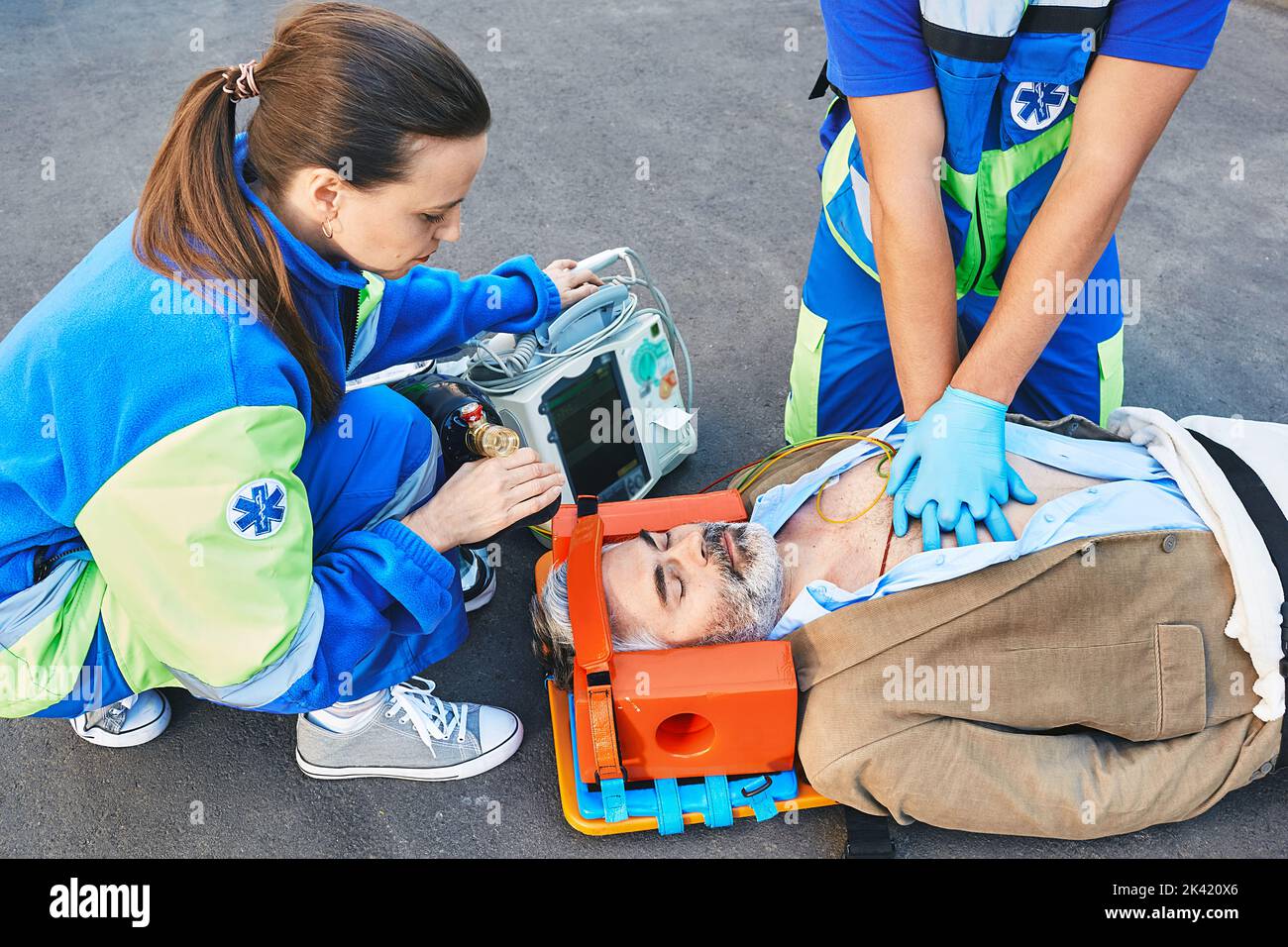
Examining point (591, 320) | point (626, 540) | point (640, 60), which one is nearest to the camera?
point (626, 540)

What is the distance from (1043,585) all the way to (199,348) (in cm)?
132

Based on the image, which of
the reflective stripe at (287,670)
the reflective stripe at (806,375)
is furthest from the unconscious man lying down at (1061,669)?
the reflective stripe at (806,375)

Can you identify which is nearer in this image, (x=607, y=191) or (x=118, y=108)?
(x=607, y=191)

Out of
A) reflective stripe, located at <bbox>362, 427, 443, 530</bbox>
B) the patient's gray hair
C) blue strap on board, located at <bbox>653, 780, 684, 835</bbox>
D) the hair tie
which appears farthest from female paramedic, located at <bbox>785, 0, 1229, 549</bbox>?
the hair tie

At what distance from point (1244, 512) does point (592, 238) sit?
2.16m

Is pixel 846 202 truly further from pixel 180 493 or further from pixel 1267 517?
pixel 180 493

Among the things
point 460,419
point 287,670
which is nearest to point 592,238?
point 460,419

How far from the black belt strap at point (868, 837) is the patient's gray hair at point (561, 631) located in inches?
17.6

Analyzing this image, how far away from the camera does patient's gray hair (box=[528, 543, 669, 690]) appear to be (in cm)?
178

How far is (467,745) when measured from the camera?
1.96 meters

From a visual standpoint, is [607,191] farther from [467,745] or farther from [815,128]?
[467,745]

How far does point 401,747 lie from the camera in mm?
1935

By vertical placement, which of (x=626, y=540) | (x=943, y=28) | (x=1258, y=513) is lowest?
(x=626, y=540)
